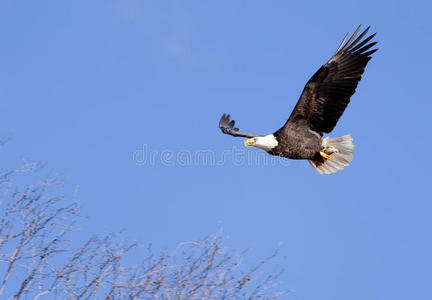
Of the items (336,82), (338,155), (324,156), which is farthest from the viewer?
(338,155)

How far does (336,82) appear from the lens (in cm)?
742

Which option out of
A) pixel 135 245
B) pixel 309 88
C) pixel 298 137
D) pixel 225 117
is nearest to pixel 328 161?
pixel 298 137

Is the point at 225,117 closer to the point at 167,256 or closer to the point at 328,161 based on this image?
the point at 328,161

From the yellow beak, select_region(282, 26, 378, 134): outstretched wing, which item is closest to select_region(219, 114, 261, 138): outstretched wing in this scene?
the yellow beak

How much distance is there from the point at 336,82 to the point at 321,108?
42 centimetres

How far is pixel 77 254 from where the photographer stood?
4543 millimetres

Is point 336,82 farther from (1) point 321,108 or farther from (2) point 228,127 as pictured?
(2) point 228,127

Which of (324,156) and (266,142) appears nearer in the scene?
(266,142)

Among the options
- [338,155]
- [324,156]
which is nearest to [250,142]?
[324,156]

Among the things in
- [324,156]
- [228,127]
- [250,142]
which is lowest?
[324,156]

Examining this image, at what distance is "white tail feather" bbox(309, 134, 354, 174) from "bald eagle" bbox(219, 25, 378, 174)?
137mm

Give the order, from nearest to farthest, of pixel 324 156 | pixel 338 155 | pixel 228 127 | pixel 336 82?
1. pixel 336 82
2. pixel 324 156
3. pixel 338 155
4. pixel 228 127

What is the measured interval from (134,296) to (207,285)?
597 mm

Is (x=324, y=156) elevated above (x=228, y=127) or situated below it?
below
